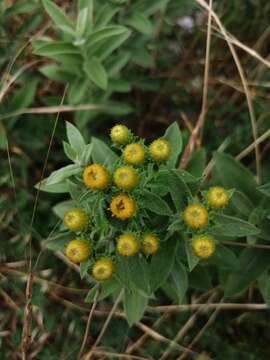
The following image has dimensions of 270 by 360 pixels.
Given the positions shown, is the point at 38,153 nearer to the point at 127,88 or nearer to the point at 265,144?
the point at 127,88

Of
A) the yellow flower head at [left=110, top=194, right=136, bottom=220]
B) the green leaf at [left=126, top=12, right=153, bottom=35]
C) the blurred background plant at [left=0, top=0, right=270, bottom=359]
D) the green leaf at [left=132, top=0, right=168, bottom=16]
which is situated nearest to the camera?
the yellow flower head at [left=110, top=194, right=136, bottom=220]

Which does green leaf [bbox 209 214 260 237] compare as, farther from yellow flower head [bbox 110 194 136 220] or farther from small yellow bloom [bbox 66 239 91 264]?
small yellow bloom [bbox 66 239 91 264]

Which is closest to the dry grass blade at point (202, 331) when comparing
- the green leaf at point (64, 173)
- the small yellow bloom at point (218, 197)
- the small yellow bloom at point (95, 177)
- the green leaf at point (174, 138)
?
the green leaf at point (174, 138)

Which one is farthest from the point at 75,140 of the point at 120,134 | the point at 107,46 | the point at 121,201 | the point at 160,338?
the point at 160,338

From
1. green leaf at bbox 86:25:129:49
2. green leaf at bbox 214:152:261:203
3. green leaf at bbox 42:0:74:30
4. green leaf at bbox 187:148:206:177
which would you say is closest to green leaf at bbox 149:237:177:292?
green leaf at bbox 214:152:261:203

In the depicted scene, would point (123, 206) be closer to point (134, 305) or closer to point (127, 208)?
point (127, 208)

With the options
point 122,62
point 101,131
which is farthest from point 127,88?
point 101,131
